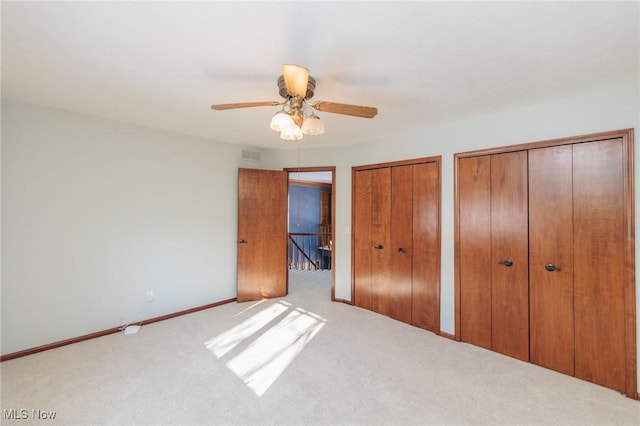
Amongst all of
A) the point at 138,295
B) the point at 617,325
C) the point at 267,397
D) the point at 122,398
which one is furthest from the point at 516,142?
the point at 138,295

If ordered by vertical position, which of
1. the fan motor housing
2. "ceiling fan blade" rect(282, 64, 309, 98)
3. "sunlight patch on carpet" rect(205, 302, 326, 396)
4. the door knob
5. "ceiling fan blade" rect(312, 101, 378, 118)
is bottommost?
"sunlight patch on carpet" rect(205, 302, 326, 396)

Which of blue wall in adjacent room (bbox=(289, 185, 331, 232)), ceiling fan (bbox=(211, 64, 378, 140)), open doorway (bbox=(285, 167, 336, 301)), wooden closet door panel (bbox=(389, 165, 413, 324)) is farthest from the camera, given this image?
blue wall in adjacent room (bbox=(289, 185, 331, 232))

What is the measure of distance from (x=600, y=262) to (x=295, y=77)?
108 inches

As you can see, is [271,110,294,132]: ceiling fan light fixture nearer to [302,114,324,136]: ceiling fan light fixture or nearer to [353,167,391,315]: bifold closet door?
[302,114,324,136]: ceiling fan light fixture

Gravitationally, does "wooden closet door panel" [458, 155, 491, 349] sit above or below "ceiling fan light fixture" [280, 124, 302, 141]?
below

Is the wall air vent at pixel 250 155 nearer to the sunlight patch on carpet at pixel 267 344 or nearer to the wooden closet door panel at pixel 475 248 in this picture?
the sunlight patch on carpet at pixel 267 344

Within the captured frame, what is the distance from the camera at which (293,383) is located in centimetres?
211

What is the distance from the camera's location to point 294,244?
7.31 m

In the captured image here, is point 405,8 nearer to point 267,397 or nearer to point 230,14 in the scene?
point 230,14

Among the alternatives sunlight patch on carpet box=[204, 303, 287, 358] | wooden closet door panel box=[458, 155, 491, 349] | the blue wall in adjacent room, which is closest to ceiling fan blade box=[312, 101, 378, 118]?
wooden closet door panel box=[458, 155, 491, 349]

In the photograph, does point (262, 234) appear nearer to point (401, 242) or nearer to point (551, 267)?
point (401, 242)

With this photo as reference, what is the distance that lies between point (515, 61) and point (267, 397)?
291 cm

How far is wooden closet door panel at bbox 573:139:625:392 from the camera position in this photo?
206 cm

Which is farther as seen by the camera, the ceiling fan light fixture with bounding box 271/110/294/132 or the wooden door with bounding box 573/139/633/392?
the wooden door with bounding box 573/139/633/392
